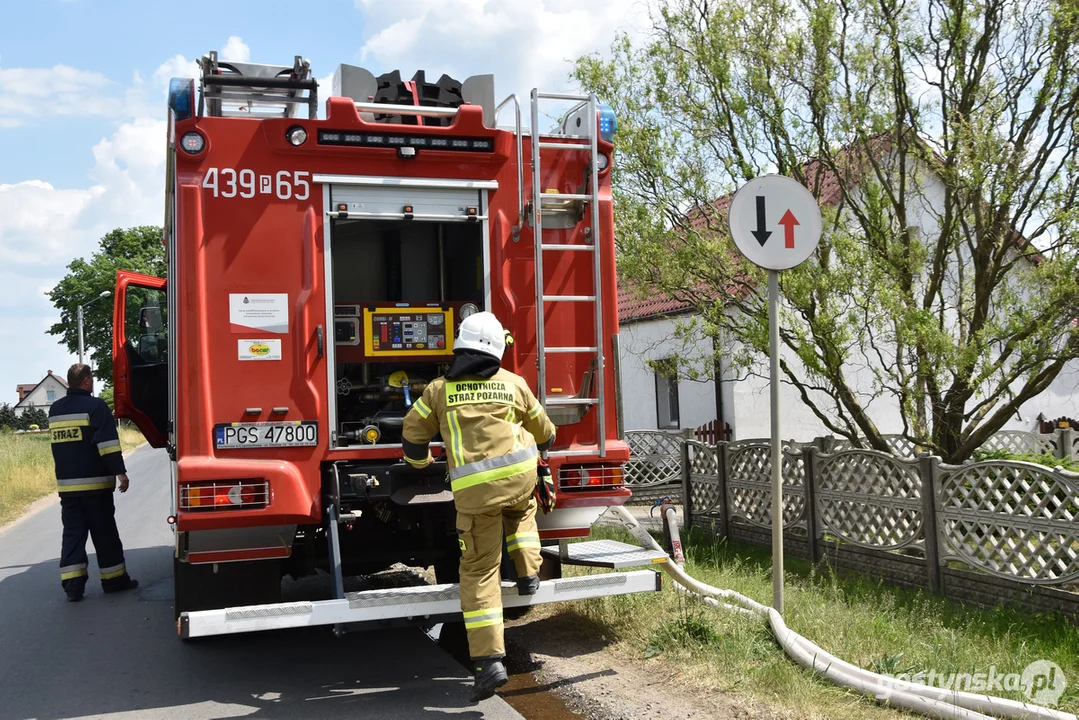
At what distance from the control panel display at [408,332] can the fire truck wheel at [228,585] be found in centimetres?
142

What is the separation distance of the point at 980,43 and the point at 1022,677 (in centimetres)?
545

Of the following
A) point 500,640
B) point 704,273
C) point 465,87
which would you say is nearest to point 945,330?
point 704,273

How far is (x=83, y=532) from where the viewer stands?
8242 mm

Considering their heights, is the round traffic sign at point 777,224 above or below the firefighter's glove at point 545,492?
above

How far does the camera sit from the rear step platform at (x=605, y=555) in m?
5.80

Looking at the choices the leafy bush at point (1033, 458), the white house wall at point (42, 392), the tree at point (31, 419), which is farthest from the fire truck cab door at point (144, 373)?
the white house wall at point (42, 392)

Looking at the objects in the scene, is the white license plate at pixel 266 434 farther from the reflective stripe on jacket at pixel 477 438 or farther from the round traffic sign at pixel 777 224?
the round traffic sign at pixel 777 224

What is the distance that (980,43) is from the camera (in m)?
7.98

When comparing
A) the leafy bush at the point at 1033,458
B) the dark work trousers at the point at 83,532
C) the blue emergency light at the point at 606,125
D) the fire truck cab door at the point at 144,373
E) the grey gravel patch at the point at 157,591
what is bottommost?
the grey gravel patch at the point at 157,591

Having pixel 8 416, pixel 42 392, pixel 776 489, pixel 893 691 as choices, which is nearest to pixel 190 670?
pixel 776 489

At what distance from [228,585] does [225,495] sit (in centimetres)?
72

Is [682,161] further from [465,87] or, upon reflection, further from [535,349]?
[535,349]

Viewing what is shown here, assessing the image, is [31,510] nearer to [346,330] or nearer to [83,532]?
[83,532]

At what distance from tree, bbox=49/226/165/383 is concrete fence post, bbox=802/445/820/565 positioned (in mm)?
61469
